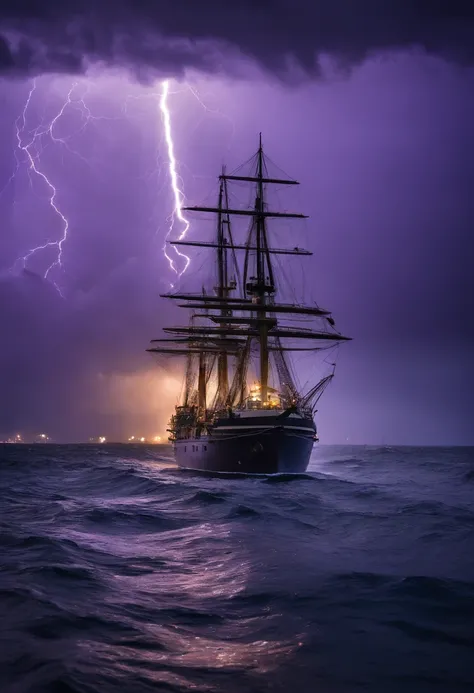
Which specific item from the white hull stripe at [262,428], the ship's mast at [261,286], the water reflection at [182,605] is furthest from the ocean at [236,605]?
the ship's mast at [261,286]

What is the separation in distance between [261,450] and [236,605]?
34.1 metres

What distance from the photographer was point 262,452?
43.6 m

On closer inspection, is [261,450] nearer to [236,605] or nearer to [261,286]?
[261,286]

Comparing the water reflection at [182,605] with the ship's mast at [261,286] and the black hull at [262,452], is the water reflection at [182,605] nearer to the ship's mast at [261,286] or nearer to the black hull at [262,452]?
the black hull at [262,452]

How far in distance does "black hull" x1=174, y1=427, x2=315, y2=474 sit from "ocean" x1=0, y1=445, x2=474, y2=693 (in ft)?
75.0

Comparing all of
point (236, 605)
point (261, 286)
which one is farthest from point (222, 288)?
point (236, 605)

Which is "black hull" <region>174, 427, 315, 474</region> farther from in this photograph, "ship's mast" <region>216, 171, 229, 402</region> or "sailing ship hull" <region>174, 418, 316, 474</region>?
"ship's mast" <region>216, 171, 229, 402</region>

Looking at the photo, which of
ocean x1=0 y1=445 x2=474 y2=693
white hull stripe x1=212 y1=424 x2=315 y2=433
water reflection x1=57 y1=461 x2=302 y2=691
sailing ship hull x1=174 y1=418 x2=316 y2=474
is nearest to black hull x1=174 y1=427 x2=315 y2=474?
sailing ship hull x1=174 y1=418 x2=316 y2=474

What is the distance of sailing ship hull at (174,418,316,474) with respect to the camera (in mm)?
43688

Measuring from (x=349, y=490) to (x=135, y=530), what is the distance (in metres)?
20.0

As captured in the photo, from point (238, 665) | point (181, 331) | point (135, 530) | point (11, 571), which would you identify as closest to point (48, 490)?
point (135, 530)

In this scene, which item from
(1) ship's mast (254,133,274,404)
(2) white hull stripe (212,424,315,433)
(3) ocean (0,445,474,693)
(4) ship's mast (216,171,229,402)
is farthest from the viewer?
(4) ship's mast (216,171,229,402)

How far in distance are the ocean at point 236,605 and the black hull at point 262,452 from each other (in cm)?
2286

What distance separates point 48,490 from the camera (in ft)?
111
